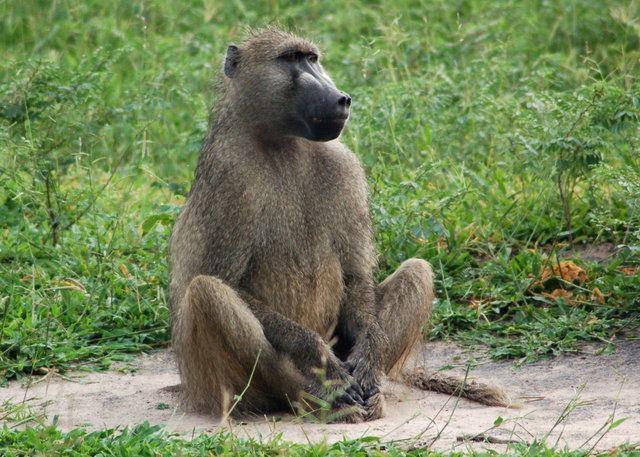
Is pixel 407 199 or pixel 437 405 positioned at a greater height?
pixel 407 199

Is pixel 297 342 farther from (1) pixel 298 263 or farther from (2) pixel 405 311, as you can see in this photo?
(2) pixel 405 311

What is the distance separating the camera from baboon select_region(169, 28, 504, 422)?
346 centimetres

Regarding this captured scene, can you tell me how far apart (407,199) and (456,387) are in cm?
153

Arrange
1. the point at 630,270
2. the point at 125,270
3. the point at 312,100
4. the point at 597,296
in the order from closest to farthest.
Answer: the point at 312,100, the point at 597,296, the point at 630,270, the point at 125,270

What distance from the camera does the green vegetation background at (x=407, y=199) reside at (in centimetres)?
439

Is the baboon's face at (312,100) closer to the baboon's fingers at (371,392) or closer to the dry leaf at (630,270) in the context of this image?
the baboon's fingers at (371,392)

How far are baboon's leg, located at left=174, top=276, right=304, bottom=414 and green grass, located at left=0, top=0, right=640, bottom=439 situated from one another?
87 centimetres

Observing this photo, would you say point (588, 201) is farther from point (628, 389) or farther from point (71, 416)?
point (71, 416)

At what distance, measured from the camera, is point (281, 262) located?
366 centimetres

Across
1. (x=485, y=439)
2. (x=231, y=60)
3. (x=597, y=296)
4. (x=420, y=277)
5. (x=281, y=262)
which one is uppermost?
(x=231, y=60)

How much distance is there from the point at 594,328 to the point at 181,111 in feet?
13.0

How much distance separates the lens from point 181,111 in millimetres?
7098

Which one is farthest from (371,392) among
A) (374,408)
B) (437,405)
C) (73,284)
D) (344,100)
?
(73,284)

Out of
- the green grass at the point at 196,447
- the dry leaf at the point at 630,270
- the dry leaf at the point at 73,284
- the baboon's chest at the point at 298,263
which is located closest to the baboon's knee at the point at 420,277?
the baboon's chest at the point at 298,263
